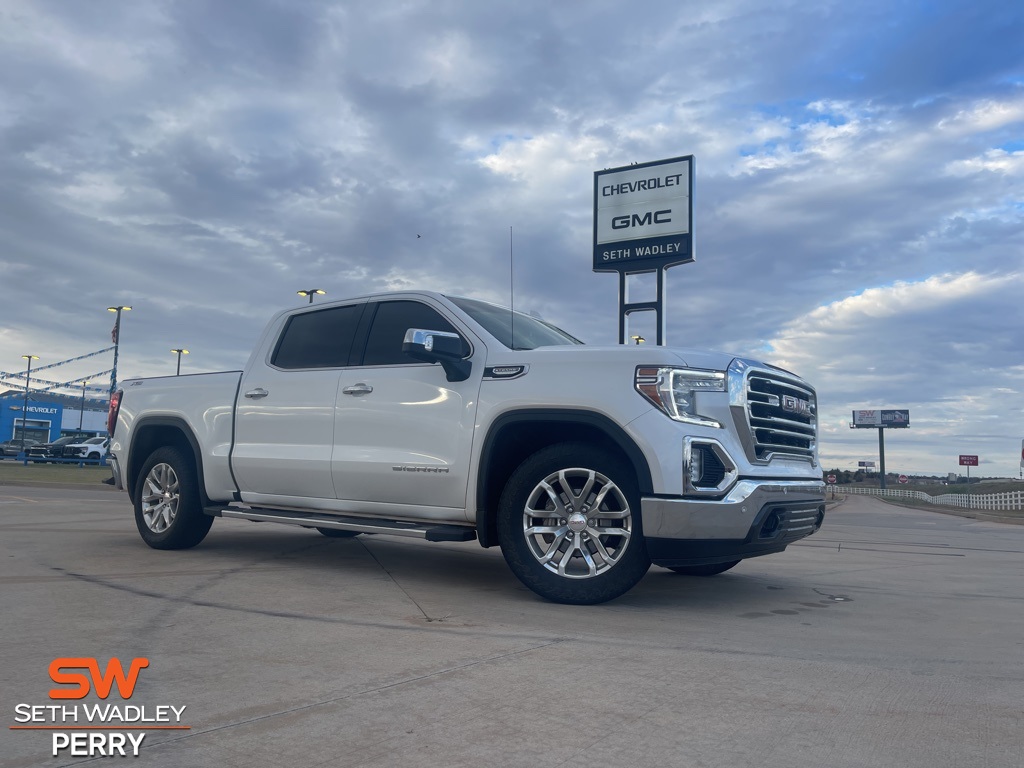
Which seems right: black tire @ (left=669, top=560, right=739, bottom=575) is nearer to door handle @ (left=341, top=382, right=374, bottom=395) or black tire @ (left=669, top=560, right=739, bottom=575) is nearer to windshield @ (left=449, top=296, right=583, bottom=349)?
windshield @ (left=449, top=296, right=583, bottom=349)

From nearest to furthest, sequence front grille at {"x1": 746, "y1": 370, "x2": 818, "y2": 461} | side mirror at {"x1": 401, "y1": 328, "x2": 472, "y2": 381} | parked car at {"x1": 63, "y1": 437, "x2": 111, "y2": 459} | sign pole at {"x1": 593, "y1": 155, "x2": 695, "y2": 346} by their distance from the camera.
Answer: front grille at {"x1": 746, "y1": 370, "x2": 818, "y2": 461} < side mirror at {"x1": 401, "y1": 328, "x2": 472, "y2": 381} < sign pole at {"x1": 593, "y1": 155, "x2": 695, "y2": 346} < parked car at {"x1": 63, "y1": 437, "x2": 111, "y2": 459}

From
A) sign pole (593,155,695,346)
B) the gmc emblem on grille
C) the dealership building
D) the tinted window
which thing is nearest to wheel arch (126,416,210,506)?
the tinted window

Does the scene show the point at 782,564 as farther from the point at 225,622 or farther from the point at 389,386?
the point at 225,622

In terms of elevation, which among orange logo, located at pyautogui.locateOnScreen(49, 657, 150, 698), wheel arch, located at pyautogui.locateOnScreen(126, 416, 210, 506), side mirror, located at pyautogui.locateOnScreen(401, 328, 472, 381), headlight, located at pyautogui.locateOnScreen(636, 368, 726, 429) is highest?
side mirror, located at pyautogui.locateOnScreen(401, 328, 472, 381)

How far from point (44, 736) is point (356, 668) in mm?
1173

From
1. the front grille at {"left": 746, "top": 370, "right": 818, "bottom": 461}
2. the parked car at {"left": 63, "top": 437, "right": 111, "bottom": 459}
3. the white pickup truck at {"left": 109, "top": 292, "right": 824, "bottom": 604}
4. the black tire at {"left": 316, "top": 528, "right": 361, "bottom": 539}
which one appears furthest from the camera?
the parked car at {"left": 63, "top": 437, "right": 111, "bottom": 459}

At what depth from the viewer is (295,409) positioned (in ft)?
21.6

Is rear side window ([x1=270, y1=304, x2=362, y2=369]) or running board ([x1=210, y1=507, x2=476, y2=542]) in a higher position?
rear side window ([x1=270, y1=304, x2=362, y2=369])

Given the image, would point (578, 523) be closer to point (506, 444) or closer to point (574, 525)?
point (574, 525)

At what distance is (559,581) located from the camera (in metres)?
5.05

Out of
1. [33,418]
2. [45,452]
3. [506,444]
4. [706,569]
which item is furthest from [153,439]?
[33,418]

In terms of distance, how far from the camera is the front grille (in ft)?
17.1

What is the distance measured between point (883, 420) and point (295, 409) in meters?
157

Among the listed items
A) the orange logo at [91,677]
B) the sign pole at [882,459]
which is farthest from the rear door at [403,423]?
the sign pole at [882,459]
